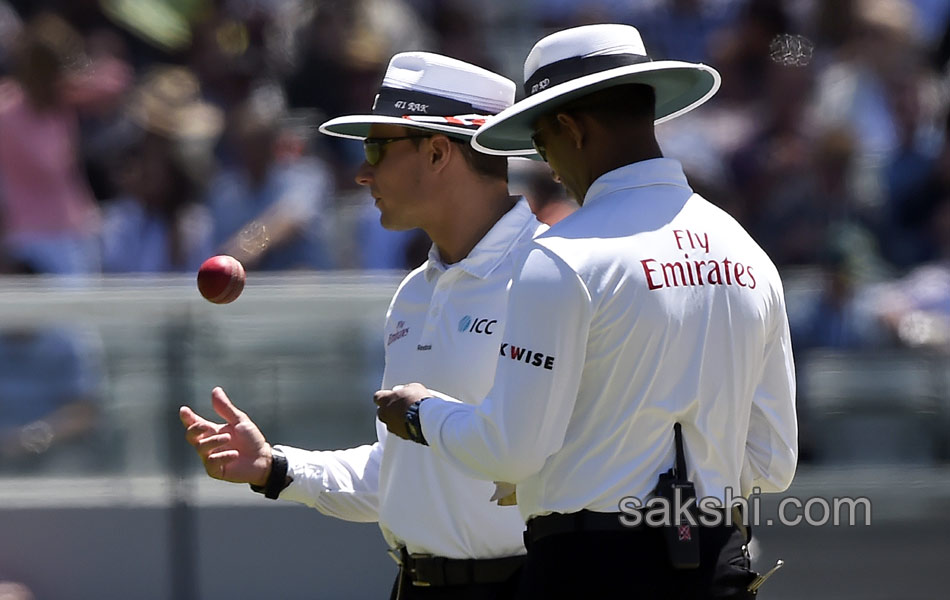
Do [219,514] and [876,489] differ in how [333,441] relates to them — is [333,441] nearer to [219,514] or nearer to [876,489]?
[219,514]

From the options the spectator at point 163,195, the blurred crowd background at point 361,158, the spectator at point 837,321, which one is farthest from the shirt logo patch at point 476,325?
the spectator at point 163,195

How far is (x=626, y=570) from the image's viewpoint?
9.45ft

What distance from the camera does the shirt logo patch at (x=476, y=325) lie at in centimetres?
362

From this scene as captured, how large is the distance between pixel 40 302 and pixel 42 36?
8.05 feet

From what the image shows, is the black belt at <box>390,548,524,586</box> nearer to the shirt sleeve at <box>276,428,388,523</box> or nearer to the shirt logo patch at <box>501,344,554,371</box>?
the shirt sleeve at <box>276,428,388,523</box>

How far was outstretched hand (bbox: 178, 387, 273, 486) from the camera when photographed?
3.80 m

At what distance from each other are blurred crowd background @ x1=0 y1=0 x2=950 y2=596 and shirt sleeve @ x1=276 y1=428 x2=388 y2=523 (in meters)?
2.22

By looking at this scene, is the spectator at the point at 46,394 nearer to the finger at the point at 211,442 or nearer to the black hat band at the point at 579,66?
the finger at the point at 211,442

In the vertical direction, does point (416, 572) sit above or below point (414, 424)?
below

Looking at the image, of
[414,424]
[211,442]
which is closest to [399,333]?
[211,442]

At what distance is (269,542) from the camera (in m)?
6.36

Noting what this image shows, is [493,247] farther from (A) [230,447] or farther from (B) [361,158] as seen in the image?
(B) [361,158]

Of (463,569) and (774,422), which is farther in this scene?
(463,569)

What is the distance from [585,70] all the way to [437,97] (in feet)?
2.95
